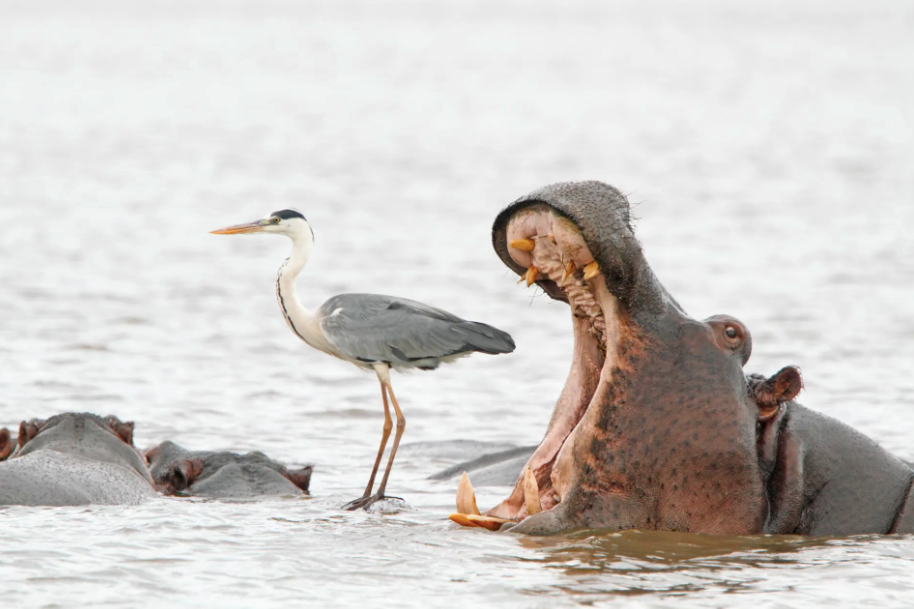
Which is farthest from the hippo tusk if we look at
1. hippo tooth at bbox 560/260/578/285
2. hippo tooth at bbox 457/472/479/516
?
hippo tooth at bbox 560/260/578/285

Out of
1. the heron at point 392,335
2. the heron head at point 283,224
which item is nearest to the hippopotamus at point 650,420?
the heron at point 392,335

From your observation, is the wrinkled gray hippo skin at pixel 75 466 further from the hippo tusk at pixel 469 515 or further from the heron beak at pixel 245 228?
the heron beak at pixel 245 228

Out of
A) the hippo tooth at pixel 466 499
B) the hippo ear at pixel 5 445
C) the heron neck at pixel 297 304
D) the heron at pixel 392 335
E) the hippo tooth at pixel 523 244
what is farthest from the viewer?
the heron neck at pixel 297 304

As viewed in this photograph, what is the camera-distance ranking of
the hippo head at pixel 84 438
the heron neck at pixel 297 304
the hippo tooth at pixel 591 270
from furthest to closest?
the heron neck at pixel 297 304
the hippo head at pixel 84 438
the hippo tooth at pixel 591 270

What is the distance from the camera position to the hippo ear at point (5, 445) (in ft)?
21.6

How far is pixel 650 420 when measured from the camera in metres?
4.74

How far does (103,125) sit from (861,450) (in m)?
26.5

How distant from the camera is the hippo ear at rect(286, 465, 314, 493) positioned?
272 inches

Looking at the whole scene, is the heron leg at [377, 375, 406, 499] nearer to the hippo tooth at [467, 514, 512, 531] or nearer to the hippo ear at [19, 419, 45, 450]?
the hippo ear at [19, 419, 45, 450]

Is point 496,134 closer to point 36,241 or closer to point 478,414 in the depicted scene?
point 36,241

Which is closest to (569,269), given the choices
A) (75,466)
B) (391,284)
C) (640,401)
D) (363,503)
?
(640,401)

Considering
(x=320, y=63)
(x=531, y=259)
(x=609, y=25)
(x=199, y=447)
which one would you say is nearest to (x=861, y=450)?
(x=531, y=259)

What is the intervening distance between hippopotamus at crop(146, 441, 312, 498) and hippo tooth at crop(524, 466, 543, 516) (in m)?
2.12

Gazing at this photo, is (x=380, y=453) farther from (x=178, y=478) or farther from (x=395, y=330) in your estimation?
(x=178, y=478)
